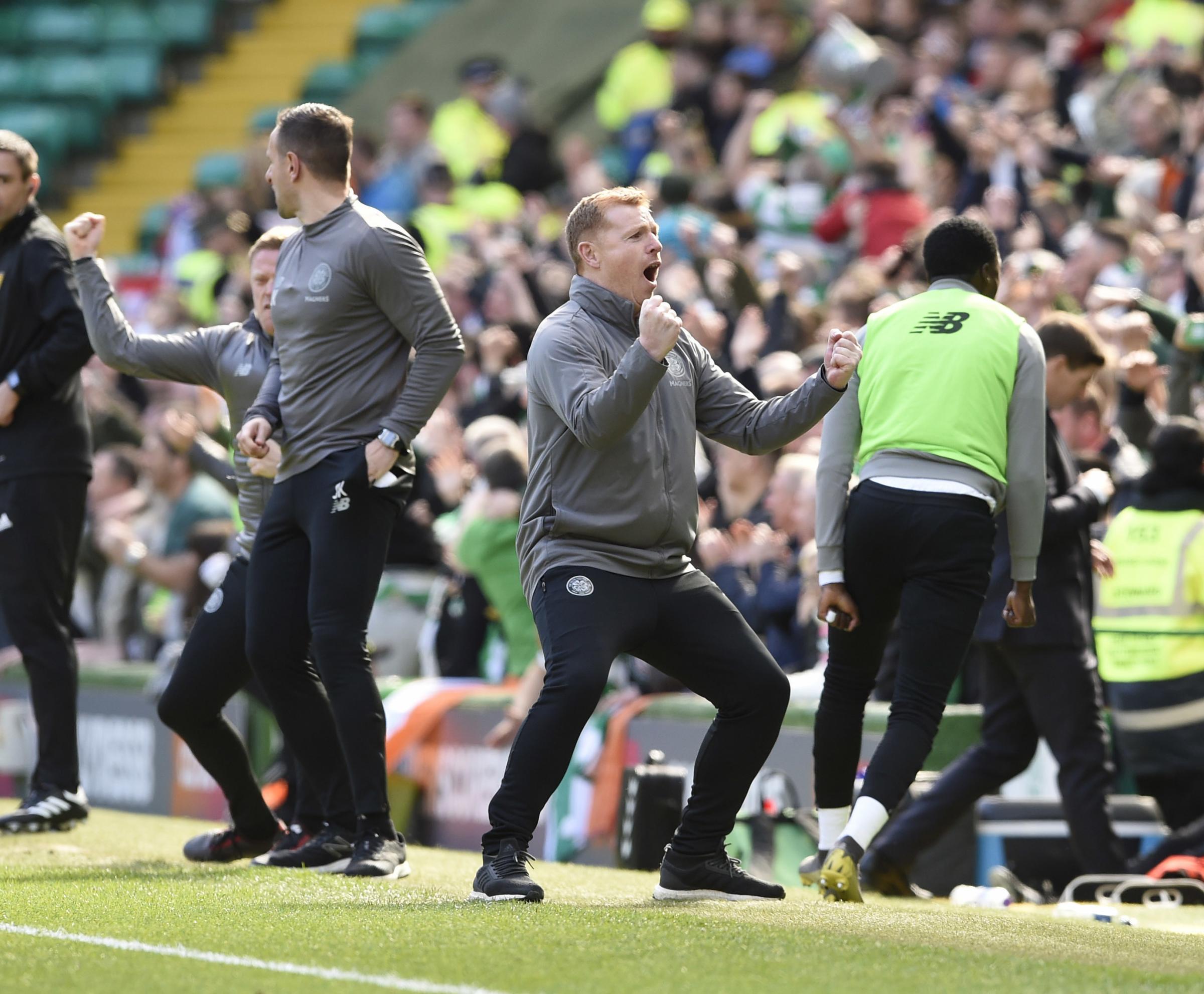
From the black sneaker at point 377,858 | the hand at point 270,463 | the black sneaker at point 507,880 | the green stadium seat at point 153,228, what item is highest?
the green stadium seat at point 153,228

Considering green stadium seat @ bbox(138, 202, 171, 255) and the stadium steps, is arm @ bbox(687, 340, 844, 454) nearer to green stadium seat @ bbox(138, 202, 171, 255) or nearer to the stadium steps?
green stadium seat @ bbox(138, 202, 171, 255)

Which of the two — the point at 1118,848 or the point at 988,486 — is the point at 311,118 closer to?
the point at 988,486

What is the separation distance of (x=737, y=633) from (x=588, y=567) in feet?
1.52

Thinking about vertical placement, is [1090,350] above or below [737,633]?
above

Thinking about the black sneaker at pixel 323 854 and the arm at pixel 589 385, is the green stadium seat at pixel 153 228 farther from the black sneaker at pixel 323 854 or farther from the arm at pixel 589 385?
the arm at pixel 589 385

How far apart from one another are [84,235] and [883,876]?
11.5 ft

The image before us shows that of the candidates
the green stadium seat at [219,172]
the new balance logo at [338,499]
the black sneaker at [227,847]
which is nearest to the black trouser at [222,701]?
the black sneaker at [227,847]

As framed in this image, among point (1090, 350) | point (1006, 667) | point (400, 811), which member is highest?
point (1090, 350)

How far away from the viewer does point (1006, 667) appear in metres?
7.46

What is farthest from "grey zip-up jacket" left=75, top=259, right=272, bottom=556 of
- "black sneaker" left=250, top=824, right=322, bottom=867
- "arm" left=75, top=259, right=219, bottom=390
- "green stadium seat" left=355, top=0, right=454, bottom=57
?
"green stadium seat" left=355, top=0, right=454, bottom=57

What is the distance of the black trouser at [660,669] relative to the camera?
5410 mm

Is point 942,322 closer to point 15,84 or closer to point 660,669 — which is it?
point 660,669

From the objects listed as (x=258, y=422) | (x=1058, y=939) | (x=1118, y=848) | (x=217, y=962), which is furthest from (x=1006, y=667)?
(x=217, y=962)

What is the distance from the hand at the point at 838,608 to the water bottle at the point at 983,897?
1.40 m
